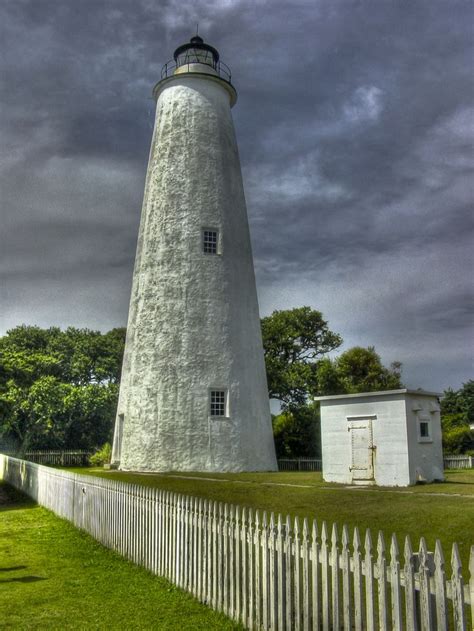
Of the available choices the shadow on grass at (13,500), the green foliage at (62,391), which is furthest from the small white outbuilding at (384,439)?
the green foliage at (62,391)

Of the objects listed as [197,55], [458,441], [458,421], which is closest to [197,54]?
[197,55]

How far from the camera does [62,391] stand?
128ft

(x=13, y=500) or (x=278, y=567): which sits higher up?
(x=278, y=567)

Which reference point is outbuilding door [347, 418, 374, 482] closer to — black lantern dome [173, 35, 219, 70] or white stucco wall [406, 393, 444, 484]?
white stucco wall [406, 393, 444, 484]

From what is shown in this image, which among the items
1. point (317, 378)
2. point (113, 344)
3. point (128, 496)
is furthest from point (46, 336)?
point (128, 496)

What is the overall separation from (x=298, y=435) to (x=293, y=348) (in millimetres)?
7105

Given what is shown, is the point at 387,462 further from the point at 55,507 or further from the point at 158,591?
the point at 158,591

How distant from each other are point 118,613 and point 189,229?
60.6 feet

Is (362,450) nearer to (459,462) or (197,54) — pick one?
(459,462)

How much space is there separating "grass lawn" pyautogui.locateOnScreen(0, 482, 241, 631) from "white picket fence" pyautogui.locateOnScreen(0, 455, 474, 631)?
0.24 meters

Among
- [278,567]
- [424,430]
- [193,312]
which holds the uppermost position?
[193,312]

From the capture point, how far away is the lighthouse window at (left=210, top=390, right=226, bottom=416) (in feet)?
75.3

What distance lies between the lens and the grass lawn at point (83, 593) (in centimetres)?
662

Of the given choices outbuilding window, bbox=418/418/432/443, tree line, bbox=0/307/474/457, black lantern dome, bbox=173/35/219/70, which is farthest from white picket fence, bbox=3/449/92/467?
outbuilding window, bbox=418/418/432/443
